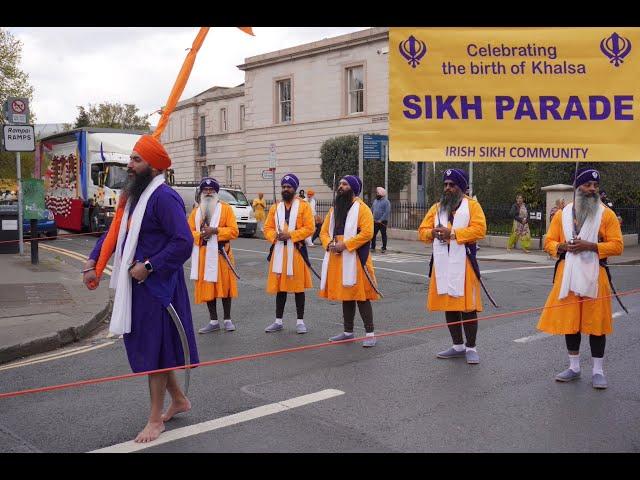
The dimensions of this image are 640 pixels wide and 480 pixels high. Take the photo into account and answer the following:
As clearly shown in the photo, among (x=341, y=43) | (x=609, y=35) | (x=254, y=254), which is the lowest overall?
(x=254, y=254)

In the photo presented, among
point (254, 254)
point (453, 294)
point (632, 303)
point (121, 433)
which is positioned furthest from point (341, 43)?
point (121, 433)

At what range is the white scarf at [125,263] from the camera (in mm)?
4816

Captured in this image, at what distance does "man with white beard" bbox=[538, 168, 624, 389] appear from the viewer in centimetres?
621

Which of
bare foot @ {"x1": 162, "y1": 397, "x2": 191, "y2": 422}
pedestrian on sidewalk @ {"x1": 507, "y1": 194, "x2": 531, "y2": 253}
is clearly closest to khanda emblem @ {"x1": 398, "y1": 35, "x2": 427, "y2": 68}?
bare foot @ {"x1": 162, "y1": 397, "x2": 191, "y2": 422}

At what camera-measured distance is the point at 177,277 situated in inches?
201

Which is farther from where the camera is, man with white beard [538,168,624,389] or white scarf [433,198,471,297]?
white scarf [433,198,471,297]

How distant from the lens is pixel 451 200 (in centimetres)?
727

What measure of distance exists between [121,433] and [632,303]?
8.07m

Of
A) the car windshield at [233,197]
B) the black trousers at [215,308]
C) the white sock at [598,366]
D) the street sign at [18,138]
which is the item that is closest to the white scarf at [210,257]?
the black trousers at [215,308]

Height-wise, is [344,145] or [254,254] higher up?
[344,145]

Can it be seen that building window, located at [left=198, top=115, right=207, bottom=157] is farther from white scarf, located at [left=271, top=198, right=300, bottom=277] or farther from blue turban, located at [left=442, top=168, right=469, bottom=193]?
blue turban, located at [left=442, top=168, right=469, bottom=193]

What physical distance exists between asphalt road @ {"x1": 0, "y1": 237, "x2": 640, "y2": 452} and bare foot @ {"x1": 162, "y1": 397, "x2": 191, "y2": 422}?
68 mm

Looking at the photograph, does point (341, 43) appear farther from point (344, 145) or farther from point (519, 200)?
point (519, 200)

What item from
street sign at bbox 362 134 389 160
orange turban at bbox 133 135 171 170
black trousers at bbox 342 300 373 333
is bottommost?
black trousers at bbox 342 300 373 333
